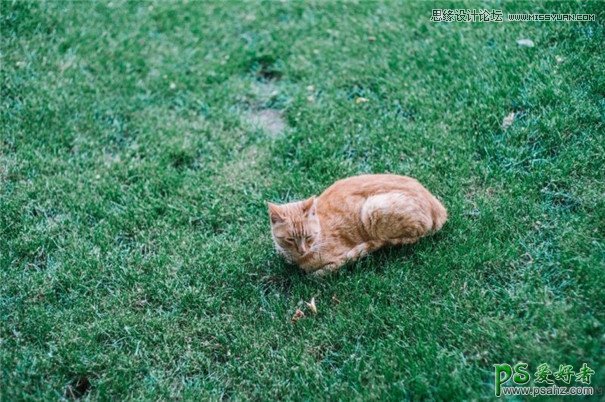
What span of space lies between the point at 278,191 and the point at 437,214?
1.48m

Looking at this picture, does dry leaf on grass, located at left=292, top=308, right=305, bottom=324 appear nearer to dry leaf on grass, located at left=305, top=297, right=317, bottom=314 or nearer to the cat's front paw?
dry leaf on grass, located at left=305, top=297, right=317, bottom=314

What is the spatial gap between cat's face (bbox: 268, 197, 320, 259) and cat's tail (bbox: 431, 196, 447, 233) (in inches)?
34.4

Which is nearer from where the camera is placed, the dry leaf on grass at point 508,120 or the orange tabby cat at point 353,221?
the orange tabby cat at point 353,221

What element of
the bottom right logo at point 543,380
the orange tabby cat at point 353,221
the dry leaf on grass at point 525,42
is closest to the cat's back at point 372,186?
the orange tabby cat at point 353,221

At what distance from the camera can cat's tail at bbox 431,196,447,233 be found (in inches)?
179

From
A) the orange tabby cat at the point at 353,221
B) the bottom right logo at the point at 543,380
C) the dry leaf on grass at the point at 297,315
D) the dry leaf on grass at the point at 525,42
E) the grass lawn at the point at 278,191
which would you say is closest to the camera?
the bottom right logo at the point at 543,380

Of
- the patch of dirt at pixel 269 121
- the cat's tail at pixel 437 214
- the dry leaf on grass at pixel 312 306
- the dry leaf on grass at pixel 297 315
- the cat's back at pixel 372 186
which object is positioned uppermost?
the cat's back at pixel 372 186

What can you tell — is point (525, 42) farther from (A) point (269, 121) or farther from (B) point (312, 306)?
(B) point (312, 306)

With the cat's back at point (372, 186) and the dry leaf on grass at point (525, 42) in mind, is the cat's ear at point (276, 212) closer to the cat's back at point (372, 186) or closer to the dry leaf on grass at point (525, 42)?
the cat's back at point (372, 186)

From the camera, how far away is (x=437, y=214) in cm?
456

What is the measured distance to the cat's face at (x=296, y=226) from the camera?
14.3ft

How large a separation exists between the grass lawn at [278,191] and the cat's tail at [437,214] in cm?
9

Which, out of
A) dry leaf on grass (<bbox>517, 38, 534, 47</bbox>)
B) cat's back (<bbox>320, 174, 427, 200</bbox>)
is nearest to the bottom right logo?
cat's back (<bbox>320, 174, 427, 200</bbox>)

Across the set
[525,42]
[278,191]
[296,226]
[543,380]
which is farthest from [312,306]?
[525,42]
